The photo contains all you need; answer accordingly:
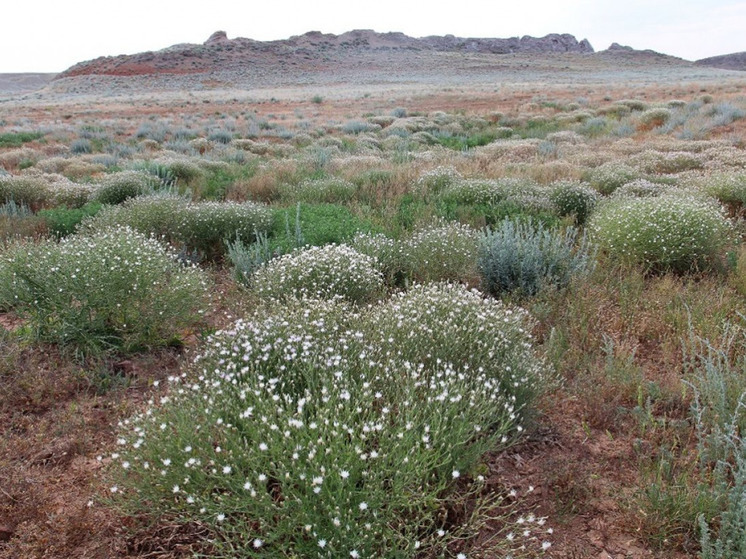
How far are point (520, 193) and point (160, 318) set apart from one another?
588cm

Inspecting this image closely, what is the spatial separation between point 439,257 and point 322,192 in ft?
12.7

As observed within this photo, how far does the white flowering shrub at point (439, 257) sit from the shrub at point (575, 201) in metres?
2.85

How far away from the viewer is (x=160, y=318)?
4.26 metres

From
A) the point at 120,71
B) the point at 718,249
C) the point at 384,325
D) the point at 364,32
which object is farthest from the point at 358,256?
the point at 364,32

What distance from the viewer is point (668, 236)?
18.2ft

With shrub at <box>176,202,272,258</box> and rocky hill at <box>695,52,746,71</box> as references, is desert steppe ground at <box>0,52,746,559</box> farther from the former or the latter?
rocky hill at <box>695,52,746,71</box>

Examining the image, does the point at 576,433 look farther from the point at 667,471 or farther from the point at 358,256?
the point at 358,256

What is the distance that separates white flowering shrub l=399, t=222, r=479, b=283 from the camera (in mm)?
5332

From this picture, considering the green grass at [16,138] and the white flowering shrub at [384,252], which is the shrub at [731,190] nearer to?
the white flowering shrub at [384,252]

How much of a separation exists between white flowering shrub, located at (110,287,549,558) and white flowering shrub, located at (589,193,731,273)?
3.20m

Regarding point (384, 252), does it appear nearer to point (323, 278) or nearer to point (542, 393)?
point (323, 278)

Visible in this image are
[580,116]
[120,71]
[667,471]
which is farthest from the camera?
[120,71]

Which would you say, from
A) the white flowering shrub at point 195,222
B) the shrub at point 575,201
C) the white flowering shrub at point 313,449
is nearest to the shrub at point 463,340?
the white flowering shrub at point 313,449

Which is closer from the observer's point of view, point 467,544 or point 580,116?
point 467,544
